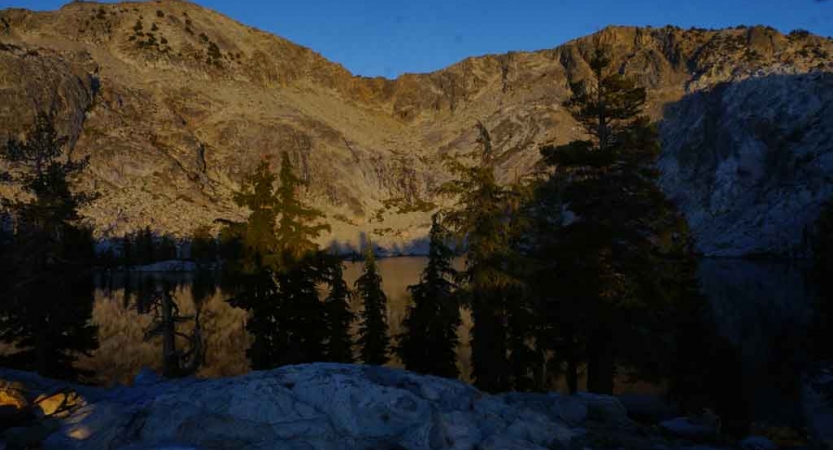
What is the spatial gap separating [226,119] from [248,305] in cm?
17186

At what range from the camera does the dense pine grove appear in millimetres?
17875

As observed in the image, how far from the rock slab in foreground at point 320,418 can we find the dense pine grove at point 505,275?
29.6 ft

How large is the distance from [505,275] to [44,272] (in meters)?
19.8

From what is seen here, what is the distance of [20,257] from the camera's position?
837 inches

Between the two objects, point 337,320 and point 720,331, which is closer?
point 337,320

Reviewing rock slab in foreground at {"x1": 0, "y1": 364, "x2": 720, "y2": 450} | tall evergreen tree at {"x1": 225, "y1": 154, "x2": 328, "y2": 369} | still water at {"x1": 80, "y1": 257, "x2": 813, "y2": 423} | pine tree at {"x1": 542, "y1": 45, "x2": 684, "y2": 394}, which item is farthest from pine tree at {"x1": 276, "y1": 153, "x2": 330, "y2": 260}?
rock slab in foreground at {"x1": 0, "y1": 364, "x2": 720, "y2": 450}

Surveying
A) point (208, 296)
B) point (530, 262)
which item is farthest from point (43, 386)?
point (208, 296)

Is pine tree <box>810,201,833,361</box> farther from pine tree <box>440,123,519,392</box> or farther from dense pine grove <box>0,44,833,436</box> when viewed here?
pine tree <box>440,123,519,392</box>

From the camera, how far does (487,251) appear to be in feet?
66.7

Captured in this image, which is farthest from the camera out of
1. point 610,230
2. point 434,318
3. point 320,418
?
point 434,318

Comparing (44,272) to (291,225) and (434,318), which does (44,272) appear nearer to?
(291,225)

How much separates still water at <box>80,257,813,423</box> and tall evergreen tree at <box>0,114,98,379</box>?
3690mm

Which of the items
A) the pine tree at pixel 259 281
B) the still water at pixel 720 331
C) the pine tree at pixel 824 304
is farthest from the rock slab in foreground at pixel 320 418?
the pine tree at pixel 824 304

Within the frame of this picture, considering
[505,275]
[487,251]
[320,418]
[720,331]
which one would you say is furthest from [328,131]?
[320,418]
